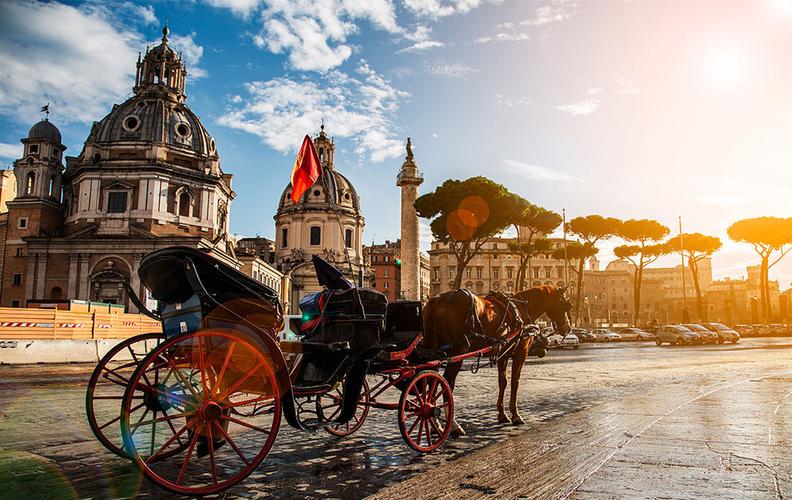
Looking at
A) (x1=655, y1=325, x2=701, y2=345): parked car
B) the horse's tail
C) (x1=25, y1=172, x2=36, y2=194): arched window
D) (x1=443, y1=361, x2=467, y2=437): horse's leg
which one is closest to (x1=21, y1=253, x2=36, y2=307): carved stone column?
(x1=25, y1=172, x2=36, y2=194): arched window

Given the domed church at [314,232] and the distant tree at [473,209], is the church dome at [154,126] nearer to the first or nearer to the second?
the domed church at [314,232]

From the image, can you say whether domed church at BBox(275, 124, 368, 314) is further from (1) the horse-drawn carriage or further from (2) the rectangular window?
(1) the horse-drawn carriage

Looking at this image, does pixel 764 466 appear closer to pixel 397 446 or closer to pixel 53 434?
pixel 397 446

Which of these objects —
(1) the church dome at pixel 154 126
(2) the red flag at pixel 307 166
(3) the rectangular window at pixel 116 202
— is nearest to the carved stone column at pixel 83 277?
(3) the rectangular window at pixel 116 202

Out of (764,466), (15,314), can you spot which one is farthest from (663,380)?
(15,314)

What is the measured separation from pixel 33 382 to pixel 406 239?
116 ft

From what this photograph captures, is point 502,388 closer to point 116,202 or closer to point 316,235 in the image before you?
point 116,202

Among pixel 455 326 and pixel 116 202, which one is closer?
pixel 455 326

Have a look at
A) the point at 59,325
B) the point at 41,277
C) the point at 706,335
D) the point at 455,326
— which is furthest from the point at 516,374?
the point at 41,277

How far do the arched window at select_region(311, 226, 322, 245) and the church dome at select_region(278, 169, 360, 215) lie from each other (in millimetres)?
2889

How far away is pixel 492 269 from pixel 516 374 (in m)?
89.0

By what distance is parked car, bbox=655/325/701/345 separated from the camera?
38094mm

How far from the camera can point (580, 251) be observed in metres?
63.2

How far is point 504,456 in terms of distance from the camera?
17.7 feet
